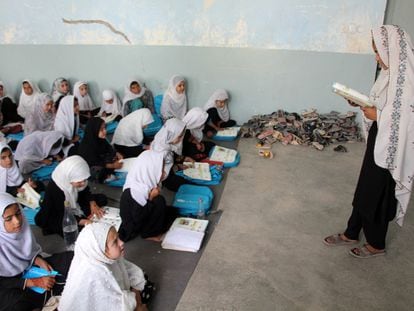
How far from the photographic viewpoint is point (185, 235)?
288 centimetres

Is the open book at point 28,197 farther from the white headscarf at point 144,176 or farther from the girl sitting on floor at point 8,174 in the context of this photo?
the white headscarf at point 144,176

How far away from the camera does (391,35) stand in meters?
2.07

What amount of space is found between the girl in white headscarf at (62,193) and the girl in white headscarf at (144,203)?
13.2 inches

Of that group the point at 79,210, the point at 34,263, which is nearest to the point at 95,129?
the point at 79,210

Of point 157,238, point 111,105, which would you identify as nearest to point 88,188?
Result: point 157,238

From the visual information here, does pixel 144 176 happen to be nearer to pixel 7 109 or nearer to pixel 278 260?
pixel 278 260

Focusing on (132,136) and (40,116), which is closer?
(132,136)

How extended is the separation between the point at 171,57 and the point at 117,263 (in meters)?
3.99

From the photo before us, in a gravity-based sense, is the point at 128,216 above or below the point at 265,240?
above

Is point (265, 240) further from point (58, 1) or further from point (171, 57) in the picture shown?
point (58, 1)

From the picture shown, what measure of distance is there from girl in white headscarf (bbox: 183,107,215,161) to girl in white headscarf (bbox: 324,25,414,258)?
214 cm

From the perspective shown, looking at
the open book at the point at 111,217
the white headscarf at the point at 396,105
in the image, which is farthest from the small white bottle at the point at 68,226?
the white headscarf at the point at 396,105

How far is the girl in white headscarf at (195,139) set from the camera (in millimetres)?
4324

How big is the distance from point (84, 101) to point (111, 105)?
0.45 meters
